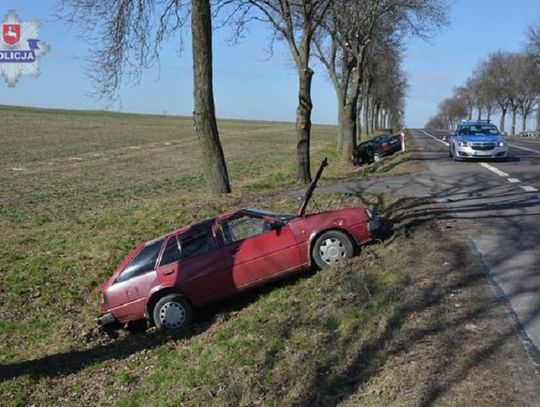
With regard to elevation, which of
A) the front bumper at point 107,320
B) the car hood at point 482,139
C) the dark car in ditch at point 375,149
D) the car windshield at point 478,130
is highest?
the car windshield at point 478,130

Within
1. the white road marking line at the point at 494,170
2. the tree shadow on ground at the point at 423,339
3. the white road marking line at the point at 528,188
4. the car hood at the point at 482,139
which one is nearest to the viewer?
the tree shadow on ground at the point at 423,339

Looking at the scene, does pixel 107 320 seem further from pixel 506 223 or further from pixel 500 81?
pixel 500 81

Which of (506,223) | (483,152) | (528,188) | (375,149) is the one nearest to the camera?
(506,223)

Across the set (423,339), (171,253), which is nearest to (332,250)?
(171,253)

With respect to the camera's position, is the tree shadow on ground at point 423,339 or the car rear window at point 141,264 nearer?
the tree shadow on ground at point 423,339

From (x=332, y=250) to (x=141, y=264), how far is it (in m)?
2.97

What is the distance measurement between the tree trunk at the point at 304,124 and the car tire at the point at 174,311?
981cm

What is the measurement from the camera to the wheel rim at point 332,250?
953 cm

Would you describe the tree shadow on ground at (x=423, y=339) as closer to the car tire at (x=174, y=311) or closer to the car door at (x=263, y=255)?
the car door at (x=263, y=255)

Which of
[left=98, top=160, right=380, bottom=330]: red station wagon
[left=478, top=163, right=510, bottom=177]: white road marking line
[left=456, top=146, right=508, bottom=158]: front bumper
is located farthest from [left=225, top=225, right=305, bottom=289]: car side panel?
[left=456, top=146, right=508, bottom=158]: front bumper

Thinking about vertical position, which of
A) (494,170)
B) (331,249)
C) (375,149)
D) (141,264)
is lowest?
(375,149)

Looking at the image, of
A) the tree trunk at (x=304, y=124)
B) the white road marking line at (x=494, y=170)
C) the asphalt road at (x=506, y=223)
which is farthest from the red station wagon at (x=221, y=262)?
the white road marking line at (x=494, y=170)

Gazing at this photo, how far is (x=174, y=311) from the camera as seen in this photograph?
9.55 m

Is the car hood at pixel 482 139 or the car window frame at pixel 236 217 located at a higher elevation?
the car hood at pixel 482 139
